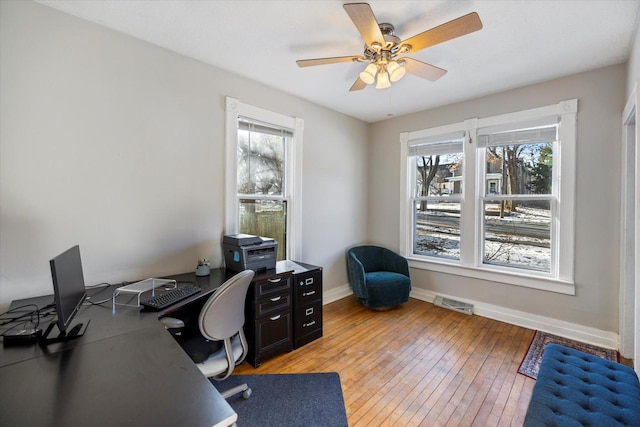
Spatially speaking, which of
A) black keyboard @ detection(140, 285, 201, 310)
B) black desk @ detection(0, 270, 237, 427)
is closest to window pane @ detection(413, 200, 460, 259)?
black keyboard @ detection(140, 285, 201, 310)

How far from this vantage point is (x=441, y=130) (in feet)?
12.0

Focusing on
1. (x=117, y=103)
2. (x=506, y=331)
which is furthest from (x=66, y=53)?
(x=506, y=331)

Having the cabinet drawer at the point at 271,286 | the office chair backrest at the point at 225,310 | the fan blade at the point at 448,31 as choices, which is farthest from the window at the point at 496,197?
the office chair backrest at the point at 225,310

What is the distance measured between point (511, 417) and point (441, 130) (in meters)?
3.11

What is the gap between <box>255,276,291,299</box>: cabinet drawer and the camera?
91.8 inches

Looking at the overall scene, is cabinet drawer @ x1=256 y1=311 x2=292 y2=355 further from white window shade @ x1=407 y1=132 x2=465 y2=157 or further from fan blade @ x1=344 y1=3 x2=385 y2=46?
white window shade @ x1=407 y1=132 x2=465 y2=157

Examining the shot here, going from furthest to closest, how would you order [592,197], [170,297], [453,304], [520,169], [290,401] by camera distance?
[453,304] < [520,169] < [592,197] < [290,401] < [170,297]

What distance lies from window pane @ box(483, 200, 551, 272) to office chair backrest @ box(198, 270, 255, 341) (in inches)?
123

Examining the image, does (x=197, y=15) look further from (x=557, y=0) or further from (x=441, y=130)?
(x=441, y=130)

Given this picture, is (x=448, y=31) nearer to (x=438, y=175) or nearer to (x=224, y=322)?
(x=224, y=322)

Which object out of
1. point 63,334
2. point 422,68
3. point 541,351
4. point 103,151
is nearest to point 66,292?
point 63,334

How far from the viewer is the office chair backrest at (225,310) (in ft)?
5.13

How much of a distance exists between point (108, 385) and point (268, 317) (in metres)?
1.54

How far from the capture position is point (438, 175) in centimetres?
382
